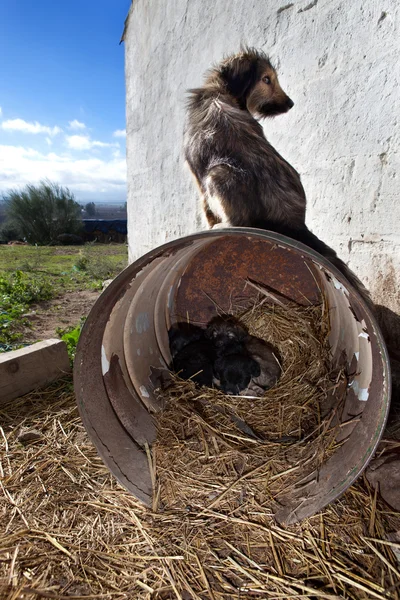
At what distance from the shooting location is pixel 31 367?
105 inches

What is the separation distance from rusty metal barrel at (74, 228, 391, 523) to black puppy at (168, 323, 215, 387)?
0.11 m

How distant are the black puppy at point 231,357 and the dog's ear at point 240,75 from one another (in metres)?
1.69

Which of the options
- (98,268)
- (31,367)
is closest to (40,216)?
(98,268)

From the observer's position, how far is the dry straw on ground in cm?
135

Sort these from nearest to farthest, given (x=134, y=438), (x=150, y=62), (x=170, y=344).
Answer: (x=134, y=438)
(x=170, y=344)
(x=150, y=62)

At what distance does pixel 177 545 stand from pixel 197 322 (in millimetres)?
1448

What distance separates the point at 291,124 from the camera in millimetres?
2541

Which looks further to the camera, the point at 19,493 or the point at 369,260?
the point at 369,260

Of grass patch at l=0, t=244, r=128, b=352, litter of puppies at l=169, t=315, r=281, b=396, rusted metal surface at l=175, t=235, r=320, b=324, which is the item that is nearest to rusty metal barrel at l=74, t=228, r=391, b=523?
rusted metal surface at l=175, t=235, r=320, b=324

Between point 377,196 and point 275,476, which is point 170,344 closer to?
point 275,476

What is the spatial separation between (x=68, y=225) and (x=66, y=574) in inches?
766

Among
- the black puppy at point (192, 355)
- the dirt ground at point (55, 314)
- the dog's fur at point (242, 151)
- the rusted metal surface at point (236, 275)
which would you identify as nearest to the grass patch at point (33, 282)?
the dirt ground at point (55, 314)

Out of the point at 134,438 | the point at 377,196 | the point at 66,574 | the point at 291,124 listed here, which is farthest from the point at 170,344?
the point at 291,124

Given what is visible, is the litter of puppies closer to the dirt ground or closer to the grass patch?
the grass patch
